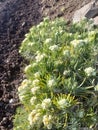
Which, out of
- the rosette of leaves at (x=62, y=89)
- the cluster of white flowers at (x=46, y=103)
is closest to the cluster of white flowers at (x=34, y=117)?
the rosette of leaves at (x=62, y=89)

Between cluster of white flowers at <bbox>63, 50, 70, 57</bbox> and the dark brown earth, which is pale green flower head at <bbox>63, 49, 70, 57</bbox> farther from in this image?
the dark brown earth

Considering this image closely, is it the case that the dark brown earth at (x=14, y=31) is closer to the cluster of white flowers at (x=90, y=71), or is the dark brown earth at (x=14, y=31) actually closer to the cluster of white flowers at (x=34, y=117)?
the cluster of white flowers at (x=34, y=117)

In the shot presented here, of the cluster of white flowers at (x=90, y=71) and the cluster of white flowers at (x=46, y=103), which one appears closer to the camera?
the cluster of white flowers at (x=46, y=103)

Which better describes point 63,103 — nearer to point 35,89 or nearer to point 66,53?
point 35,89

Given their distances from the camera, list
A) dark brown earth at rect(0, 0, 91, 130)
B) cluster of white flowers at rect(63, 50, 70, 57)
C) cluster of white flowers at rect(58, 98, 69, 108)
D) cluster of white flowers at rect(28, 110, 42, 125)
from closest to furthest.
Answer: cluster of white flowers at rect(58, 98, 69, 108) < cluster of white flowers at rect(28, 110, 42, 125) < cluster of white flowers at rect(63, 50, 70, 57) < dark brown earth at rect(0, 0, 91, 130)

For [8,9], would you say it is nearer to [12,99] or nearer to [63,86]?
[12,99]

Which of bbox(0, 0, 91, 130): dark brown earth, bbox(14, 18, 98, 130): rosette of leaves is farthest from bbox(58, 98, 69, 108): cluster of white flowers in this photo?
bbox(0, 0, 91, 130): dark brown earth
